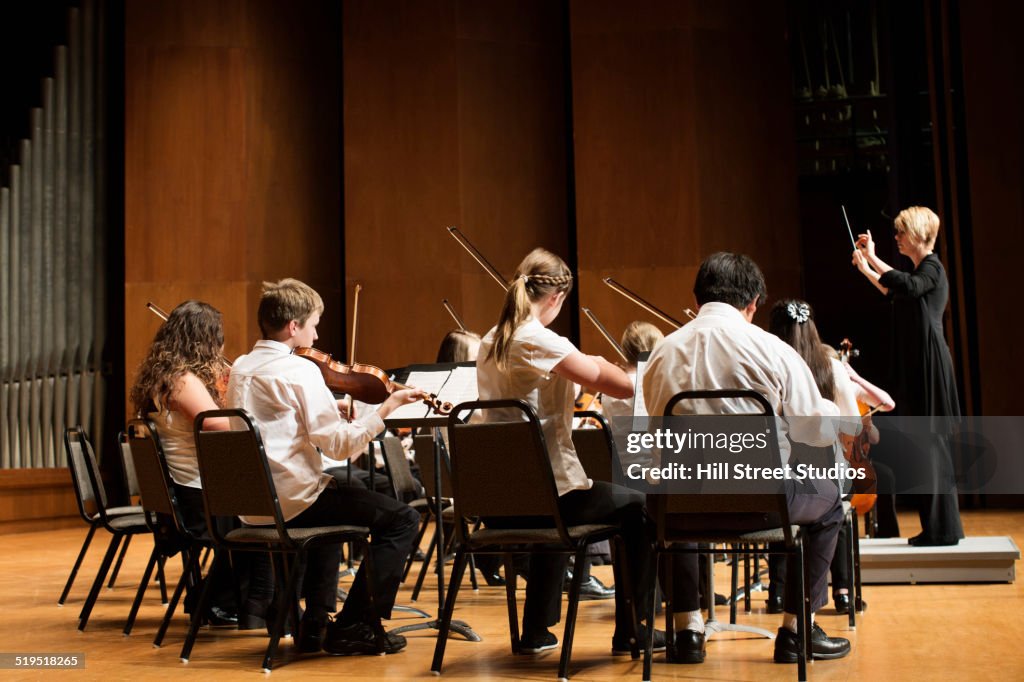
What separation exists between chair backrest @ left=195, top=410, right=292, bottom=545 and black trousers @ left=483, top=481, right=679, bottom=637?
24.0 inches

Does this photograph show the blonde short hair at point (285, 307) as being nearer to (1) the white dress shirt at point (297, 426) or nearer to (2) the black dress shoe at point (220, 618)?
(1) the white dress shirt at point (297, 426)

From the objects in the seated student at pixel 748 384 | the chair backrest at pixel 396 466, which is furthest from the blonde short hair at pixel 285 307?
the chair backrest at pixel 396 466

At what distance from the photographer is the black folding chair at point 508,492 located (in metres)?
2.81

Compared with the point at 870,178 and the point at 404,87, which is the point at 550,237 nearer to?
the point at 404,87

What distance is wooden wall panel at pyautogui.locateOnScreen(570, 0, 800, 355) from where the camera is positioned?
801 centimetres

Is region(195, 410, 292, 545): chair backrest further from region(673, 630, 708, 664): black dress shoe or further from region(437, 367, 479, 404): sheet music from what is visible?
region(673, 630, 708, 664): black dress shoe

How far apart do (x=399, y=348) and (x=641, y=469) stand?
4.53 m

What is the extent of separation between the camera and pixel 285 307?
3414 mm

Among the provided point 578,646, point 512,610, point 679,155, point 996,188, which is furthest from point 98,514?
point 996,188

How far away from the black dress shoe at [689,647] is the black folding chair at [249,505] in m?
0.89

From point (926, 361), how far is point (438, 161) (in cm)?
466

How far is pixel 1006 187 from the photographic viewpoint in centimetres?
766

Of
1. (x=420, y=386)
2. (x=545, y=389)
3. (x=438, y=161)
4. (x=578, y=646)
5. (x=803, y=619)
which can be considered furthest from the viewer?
(x=438, y=161)

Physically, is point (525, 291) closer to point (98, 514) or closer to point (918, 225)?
point (98, 514)
